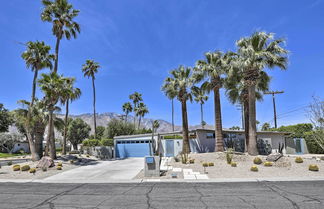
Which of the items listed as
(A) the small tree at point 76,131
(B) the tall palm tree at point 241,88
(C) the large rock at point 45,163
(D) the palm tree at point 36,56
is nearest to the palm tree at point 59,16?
(D) the palm tree at point 36,56

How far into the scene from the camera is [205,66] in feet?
70.0

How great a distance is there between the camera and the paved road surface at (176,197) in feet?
21.9

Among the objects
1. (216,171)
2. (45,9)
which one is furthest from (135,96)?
(216,171)

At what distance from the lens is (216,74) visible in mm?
20875

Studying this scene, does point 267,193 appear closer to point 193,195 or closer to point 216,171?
point 193,195

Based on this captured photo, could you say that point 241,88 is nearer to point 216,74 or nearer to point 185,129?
point 216,74

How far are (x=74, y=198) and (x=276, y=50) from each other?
61.5 feet

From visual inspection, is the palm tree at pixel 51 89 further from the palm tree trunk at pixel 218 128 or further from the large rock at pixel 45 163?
the palm tree trunk at pixel 218 128

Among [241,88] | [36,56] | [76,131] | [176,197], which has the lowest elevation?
[176,197]

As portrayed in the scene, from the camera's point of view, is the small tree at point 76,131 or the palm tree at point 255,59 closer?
the palm tree at point 255,59

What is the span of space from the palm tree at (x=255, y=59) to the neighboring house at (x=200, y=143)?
829cm

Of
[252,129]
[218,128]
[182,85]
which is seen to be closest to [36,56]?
[182,85]

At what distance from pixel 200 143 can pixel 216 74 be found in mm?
9085

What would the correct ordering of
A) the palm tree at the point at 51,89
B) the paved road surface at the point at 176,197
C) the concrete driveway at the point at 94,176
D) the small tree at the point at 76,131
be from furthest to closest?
the small tree at the point at 76,131, the palm tree at the point at 51,89, the concrete driveway at the point at 94,176, the paved road surface at the point at 176,197
